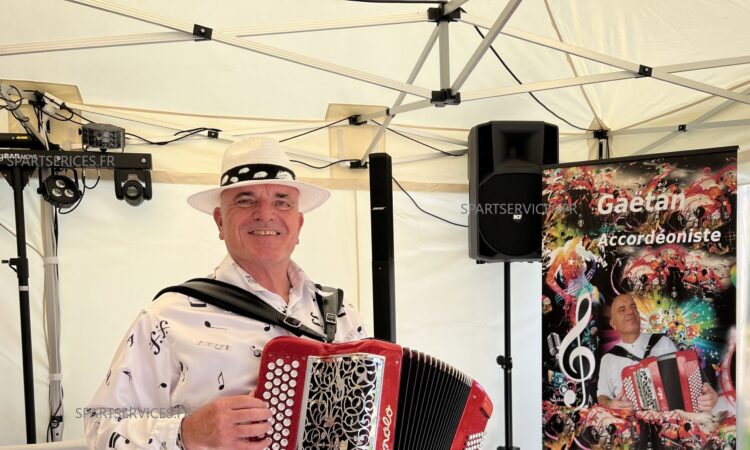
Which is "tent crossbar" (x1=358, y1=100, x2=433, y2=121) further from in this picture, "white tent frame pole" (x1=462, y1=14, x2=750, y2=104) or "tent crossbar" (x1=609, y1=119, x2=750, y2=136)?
"tent crossbar" (x1=609, y1=119, x2=750, y2=136)

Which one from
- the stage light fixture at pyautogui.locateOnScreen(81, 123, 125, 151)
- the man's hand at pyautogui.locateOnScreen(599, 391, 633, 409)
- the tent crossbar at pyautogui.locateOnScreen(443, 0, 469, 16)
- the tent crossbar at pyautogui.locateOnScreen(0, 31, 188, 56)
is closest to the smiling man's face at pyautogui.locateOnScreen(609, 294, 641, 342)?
the man's hand at pyautogui.locateOnScreen(599, 391, 633, 409)

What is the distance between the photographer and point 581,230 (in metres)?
2.08

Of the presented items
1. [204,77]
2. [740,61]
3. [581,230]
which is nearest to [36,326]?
[204,77]

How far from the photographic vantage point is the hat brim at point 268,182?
1.19 m

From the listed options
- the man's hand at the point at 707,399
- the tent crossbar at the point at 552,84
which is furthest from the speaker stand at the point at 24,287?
the man's hand at the point at 707,399

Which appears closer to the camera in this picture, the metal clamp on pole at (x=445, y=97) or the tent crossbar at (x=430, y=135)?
the metal clamp on pole at (x=445, y=97)

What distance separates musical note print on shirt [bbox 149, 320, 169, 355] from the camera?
107 cm

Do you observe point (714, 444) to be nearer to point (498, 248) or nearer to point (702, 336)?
point (702, 336)

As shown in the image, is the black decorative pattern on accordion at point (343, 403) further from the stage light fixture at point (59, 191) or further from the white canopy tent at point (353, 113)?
the stage light fixture at point (59, 191)

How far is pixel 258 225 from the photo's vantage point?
1204 millimetres

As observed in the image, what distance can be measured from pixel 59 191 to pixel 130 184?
252 millimetres

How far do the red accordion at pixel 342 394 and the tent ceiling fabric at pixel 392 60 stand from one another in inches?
43.3

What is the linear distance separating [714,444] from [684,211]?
862 millimetres

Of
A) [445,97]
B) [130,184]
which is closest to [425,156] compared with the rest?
[445,97]
